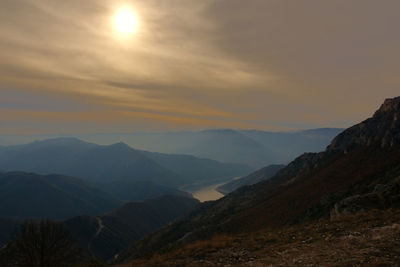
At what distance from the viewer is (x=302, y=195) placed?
6906 cm

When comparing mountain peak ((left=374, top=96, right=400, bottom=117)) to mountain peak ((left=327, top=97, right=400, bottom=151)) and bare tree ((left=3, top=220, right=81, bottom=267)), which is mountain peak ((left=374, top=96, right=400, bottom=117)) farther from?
bare tree ((left=3, top=220, right=81, bottom=267))

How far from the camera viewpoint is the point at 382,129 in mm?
86562

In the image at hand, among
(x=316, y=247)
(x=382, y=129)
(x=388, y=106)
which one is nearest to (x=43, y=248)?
(x=316, y=247)

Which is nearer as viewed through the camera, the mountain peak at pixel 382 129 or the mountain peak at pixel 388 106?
the mountain peak at pixel 382 129

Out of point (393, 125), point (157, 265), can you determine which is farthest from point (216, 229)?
point (393, 125)

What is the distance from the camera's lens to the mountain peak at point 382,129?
7412 cm

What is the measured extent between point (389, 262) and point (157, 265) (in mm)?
14566

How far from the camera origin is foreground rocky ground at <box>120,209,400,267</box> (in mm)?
15172

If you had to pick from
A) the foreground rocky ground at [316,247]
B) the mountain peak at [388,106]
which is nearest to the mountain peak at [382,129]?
the mountain peak at [388,106]

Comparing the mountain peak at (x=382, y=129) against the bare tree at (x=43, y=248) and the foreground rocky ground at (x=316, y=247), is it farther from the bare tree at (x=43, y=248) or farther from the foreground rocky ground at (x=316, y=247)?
the bare tree at (x=43, y=248)

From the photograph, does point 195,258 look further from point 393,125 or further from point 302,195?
point 393,125

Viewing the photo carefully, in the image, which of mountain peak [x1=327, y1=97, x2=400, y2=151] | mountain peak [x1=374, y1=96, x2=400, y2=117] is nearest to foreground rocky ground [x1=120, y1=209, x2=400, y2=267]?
mountain peak [x1=327, y1=97, x2=400, y2=151]

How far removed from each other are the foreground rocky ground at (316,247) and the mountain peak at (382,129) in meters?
60.3

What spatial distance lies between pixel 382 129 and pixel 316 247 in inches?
3395
